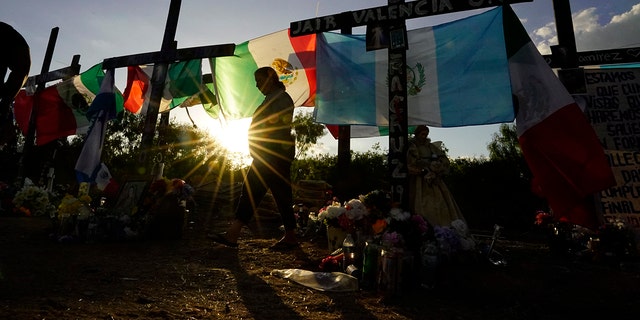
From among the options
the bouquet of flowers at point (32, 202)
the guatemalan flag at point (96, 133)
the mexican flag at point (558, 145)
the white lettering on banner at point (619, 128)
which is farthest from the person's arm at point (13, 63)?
the white lettering on banner at point (619, 128)

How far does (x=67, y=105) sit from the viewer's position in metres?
8.47

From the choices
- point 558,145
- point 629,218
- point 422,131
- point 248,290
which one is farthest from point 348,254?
point 629,218

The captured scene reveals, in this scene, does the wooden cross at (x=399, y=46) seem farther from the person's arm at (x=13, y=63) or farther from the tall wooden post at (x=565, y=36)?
the person's arm at (x=13, y=63)

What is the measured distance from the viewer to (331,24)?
4.75 meters

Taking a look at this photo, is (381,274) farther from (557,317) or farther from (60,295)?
(60,295)

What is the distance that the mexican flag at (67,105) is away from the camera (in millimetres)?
8008

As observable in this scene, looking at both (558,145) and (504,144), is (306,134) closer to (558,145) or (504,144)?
(504,144)

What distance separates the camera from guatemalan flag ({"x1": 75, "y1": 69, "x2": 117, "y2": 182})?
5.41 meters

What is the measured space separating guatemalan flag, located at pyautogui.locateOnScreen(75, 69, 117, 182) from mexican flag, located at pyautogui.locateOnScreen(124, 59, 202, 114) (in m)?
1.04

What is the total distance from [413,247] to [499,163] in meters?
12.0

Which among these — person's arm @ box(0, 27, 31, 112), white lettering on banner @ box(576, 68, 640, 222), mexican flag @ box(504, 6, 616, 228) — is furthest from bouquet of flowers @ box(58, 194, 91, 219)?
white lettering on banner @ box(576, 68, 640, 222)

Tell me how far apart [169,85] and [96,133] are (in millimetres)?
1873

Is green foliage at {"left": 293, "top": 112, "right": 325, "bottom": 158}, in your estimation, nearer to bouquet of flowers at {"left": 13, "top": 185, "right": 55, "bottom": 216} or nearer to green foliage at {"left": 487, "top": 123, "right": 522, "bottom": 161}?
green foliage at {"left": 487, "top": 123, "right": 522, "bottom": 161}

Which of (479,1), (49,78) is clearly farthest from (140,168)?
(479,1)
